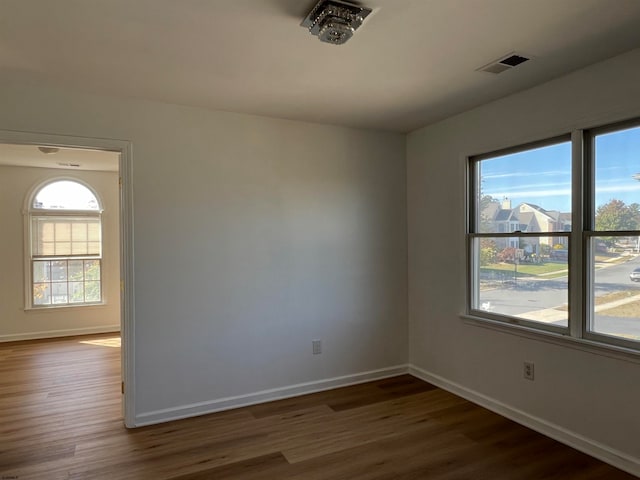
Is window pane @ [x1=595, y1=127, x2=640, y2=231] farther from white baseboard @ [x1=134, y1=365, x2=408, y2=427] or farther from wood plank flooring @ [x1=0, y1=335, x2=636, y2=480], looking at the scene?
white baseboard @ [x1=134, y1=365, x2=408, y2=427]

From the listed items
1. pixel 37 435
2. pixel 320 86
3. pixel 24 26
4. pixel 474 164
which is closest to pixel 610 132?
pixel 474 164

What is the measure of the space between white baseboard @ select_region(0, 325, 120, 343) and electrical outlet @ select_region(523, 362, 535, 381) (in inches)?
222

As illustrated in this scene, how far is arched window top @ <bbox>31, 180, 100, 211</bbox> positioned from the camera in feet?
19.2

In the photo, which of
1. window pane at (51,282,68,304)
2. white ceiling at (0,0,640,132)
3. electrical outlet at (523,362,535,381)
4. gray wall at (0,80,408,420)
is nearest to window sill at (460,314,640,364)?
electrical outlet at (523,362,535,381)

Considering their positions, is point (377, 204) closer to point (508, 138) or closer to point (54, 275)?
point (508, 138)

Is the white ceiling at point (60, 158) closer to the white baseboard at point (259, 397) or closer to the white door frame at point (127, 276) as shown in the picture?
the white door frame at point (127, 276)

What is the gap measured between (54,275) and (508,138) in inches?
244

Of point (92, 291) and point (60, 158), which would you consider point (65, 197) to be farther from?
point (92, 291)

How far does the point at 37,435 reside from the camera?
287 cm

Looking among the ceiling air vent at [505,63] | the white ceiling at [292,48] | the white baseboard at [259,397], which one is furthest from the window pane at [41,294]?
the ceiling air vent at [505,63]

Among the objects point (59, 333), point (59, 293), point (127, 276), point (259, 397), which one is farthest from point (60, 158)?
point (259, 397)

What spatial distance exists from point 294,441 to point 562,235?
231cm

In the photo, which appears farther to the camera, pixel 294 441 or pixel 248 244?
pixel 248 244

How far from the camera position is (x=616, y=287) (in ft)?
8.16
